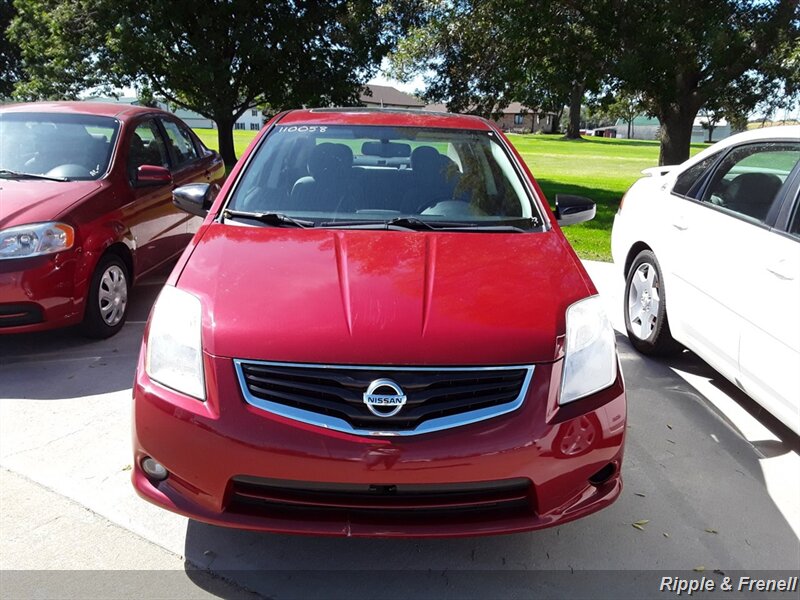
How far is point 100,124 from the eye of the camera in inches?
227

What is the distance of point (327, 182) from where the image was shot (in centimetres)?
362

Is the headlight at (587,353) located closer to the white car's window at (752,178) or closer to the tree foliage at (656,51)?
the white car's window at (752,178)

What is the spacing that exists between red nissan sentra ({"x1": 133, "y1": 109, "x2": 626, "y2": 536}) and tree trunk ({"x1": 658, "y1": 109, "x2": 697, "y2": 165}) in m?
11.1

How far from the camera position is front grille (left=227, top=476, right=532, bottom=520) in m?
2.31

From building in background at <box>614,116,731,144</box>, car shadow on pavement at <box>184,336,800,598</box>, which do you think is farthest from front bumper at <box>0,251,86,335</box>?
building in background at <box>614,116,731,144</box>

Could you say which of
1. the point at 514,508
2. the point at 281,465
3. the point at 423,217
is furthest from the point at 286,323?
the point at 423,217

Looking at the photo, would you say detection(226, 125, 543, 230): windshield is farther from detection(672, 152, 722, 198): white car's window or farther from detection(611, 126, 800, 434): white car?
detection(672, 152, 722, 198): white car's window

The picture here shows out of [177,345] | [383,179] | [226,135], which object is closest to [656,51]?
[383,179]

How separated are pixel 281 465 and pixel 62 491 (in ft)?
4.84

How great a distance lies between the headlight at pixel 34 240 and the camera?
4.40 metres

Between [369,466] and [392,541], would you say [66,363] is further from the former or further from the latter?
[369,466]

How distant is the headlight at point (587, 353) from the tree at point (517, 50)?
9948 mm

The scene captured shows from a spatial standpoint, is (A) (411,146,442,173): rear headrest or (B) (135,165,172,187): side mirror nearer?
(A) (411,146,442,173): rear headrest

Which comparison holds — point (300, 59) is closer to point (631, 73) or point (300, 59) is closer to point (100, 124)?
point (631, 73)
